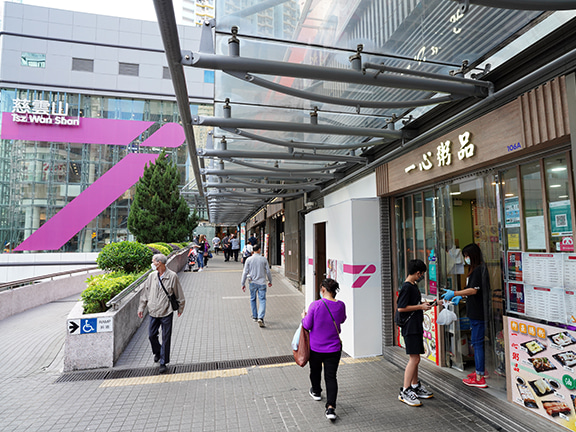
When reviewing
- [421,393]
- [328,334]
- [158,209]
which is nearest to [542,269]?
[421,393]

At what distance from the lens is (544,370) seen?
3.06 metres

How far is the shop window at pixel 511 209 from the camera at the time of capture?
138 inches

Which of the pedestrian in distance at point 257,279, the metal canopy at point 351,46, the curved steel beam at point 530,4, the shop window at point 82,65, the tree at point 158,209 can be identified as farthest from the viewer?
the shop window at point 82,65

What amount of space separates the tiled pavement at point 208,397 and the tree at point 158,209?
10372mm

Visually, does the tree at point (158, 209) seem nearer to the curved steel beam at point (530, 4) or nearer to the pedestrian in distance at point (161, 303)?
the pedestrian in distance at point (161, 303)

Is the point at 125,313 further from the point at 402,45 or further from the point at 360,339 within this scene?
the point at 402,45

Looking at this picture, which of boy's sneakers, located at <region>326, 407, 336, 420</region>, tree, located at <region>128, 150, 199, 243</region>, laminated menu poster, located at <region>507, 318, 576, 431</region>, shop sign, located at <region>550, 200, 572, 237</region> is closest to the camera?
laminated menu poster, located at <region>507, 318, 576, 431</region>

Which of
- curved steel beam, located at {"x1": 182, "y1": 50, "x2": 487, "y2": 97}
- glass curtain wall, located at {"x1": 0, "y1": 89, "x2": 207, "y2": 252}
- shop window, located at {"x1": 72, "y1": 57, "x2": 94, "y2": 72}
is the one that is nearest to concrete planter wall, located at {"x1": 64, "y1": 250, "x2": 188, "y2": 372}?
curved steel beam, located at {"x1": 182, "y1": 50, "x2": 487, "y2": 97}

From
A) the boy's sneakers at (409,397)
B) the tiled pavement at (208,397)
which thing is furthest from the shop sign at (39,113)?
the boy's sneakers at (409,397)

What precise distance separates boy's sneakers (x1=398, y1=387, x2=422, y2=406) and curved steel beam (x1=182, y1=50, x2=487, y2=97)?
328cm

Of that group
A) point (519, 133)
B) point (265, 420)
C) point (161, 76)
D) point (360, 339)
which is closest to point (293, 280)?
point (360, 339)

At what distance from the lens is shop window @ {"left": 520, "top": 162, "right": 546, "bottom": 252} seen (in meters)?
3.26

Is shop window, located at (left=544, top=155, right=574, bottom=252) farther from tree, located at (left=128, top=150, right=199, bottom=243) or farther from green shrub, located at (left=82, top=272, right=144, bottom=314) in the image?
tree, located at (left=128, top=150, right=199, bottom=243)

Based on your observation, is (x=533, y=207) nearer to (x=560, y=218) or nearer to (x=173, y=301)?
(x=560, y=218)
